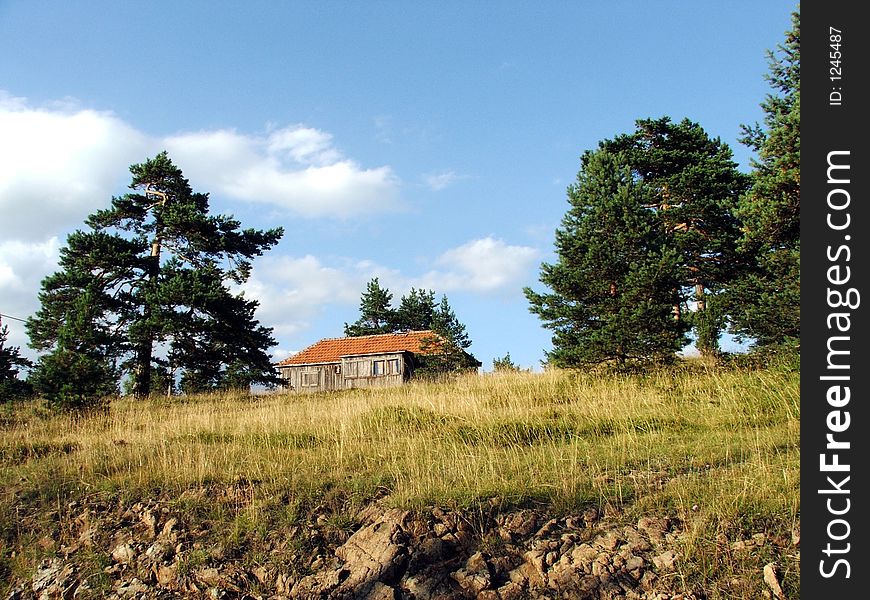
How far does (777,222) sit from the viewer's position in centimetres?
1278

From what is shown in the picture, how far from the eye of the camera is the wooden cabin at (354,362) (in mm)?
36153

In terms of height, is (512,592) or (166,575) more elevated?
(512,592)

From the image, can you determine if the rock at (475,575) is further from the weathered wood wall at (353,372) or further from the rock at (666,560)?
the weathered wood wall at (353,372)

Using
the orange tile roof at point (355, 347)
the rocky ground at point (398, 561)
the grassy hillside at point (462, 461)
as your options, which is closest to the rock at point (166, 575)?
the rocky ground at point (398, 561)

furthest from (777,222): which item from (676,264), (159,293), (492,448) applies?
(159,293)

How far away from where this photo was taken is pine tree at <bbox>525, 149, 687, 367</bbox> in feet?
52.0

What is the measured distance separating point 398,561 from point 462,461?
6.77 ft

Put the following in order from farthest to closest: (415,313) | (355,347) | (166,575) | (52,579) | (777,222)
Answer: (415,313) → (355,347) → (777,222) → (52,579) → (166,575)

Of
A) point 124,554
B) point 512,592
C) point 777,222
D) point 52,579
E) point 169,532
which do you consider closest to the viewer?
point 512,592

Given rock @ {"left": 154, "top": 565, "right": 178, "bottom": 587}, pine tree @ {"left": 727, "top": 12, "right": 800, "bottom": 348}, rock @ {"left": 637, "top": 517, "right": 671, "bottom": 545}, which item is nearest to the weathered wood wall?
pine tree @ {"left": 727, "top": 12, "right": 800, "bottom": 348}

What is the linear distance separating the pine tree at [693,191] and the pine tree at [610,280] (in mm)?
1775

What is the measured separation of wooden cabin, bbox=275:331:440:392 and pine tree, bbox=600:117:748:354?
16.6 m

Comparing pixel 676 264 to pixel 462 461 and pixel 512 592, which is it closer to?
pixel 462 461

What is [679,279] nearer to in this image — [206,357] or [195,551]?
[195,551]
